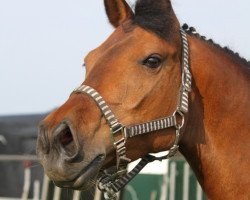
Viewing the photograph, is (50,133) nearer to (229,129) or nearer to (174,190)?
(229,129)

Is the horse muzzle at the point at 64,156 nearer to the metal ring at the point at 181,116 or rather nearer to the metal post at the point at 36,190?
the metal ring at the point at 181,116

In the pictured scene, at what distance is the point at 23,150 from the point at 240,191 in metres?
9.58

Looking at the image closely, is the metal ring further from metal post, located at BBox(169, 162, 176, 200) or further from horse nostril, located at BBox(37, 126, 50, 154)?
metal post, located at BBox(169, 162, 176, 200)

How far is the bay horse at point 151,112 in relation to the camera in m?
4.32

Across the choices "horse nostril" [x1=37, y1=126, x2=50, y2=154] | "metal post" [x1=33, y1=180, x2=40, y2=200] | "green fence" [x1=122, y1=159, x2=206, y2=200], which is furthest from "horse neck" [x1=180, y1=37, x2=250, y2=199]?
"metal post" [x1=33, y1=180, x2=40, y2=200]

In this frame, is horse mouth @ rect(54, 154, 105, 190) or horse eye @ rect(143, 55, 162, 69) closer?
horse mouth @ rect(54, 154, 105, 190)

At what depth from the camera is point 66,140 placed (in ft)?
14.0

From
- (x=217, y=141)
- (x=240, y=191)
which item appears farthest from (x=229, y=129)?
(x=240, y=191)

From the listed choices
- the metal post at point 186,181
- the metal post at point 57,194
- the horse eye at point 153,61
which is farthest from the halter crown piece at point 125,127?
the metal post at point 186,181

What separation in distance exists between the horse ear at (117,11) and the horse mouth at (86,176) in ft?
4.26

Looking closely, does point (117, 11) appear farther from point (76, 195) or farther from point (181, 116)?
point (76, 195)

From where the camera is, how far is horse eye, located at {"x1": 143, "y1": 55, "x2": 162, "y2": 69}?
4642mm

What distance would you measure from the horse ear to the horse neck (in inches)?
22.8

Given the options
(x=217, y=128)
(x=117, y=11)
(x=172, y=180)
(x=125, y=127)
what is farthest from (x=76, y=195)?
(x=125, y=127)
